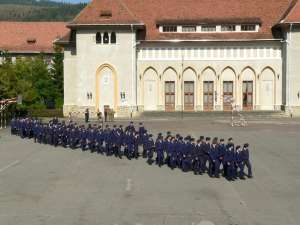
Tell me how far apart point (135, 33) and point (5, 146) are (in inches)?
1020

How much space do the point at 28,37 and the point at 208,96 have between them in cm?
3978

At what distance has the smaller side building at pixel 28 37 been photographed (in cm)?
9119

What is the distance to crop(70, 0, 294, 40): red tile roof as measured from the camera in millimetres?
59125

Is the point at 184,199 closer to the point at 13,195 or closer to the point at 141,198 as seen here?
the point at 141,198

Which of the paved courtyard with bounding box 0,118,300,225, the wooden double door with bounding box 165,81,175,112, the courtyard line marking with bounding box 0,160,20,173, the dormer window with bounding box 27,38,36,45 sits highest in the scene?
the dormer window with bounding box 27,38,36,45

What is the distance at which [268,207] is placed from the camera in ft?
61.8

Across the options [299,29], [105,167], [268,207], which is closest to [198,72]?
[299,29]

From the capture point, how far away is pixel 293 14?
58.2m

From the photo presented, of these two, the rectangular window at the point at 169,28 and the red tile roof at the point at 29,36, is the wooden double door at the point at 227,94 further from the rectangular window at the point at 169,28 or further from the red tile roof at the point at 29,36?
the red tile roof at the point at 29,36

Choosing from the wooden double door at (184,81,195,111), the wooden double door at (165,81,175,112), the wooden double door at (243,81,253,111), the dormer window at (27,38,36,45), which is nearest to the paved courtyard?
the wooden double door at (243,81,253,111)

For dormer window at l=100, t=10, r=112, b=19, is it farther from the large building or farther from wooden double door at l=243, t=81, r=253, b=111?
wooden double door at l=243, t=81, r=253, b=111

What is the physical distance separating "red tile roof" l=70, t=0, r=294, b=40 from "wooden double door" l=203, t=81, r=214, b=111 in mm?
4721

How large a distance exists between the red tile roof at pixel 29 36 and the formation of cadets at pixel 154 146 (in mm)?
50614

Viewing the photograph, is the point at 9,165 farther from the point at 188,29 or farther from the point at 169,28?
the point at 188,29
